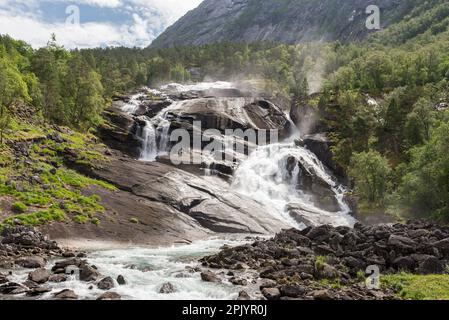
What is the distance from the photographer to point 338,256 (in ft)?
130

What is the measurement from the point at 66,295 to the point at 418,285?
22162mm

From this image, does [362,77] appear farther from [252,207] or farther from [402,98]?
[252,207]

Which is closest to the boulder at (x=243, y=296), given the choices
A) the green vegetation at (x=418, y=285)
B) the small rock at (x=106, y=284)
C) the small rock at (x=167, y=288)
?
the small rock at (x=167, y=288)

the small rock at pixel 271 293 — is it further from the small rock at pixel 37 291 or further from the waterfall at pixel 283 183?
the waterfall at pixel 283 183

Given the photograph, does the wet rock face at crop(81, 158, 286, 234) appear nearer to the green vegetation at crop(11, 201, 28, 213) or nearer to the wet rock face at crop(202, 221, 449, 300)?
the wet rock face at crop(202, 221, 449, 300)

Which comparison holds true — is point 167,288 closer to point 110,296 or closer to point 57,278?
point 110,296

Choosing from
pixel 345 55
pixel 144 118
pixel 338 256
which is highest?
pixel 345 55

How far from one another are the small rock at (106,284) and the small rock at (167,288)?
345cm

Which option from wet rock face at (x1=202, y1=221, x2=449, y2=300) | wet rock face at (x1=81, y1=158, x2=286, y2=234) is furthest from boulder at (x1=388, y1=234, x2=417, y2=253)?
wet rock face at (x1=81, y1=158, x2=286, y2=234)

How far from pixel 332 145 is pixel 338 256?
59.6 meters

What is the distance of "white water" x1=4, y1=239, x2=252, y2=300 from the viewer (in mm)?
29156

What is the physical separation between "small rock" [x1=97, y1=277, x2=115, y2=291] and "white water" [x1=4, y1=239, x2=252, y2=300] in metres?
0.35
